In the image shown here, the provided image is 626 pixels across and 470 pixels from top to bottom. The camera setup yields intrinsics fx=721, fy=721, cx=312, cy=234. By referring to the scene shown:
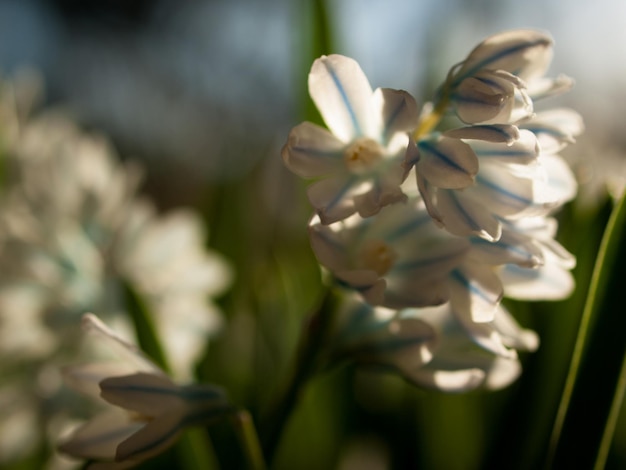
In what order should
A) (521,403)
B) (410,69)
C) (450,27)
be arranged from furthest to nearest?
(410,69)
(450,27)
(521,403)

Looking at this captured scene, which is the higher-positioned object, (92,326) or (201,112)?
(92,326)

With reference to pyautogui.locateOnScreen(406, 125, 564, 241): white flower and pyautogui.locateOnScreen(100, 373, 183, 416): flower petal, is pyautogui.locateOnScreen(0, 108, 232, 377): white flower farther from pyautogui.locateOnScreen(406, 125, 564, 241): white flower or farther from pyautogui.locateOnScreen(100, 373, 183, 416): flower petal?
pyautogui.locateOnScreen(406, 125, 564, 241): white flower

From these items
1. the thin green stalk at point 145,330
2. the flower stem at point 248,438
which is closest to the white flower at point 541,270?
the flower stem at point 248,438

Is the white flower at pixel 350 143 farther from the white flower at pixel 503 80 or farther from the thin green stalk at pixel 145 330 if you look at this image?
the thin green stalk at pixel 145 330

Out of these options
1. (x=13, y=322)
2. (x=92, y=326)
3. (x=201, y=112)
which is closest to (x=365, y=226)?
(x=92, y=326)

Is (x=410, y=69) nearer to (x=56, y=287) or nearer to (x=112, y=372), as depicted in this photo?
(x=56, y=287)

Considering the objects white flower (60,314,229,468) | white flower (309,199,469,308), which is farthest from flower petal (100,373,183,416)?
white flower (309,199,469,308)

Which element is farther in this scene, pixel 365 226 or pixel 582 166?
pixel 582 166
